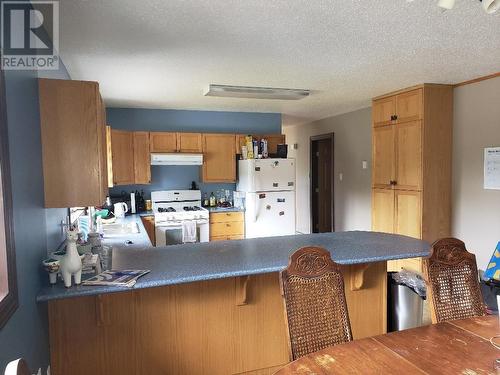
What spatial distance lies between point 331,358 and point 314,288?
1.12 ft

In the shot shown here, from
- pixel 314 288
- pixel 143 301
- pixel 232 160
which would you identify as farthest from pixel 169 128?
pixel 314 288

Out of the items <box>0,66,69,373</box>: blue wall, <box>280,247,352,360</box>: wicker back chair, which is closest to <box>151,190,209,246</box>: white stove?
<box>0,66,69,373</box>: blue wall

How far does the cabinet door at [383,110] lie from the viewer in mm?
4520

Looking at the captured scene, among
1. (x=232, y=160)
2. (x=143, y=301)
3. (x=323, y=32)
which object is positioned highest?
(x=323, y=32)

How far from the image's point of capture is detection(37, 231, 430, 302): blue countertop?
1.82m

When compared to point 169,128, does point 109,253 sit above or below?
below

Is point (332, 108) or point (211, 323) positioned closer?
point (211, 323)

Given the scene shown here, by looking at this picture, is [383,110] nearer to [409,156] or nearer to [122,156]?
[409,156]

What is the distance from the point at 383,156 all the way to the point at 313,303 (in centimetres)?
361

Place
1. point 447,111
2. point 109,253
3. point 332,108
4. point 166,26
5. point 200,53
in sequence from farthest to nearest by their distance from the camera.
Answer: point 332,108
point 447,111
point 200,53
point 109,253
point 166,26

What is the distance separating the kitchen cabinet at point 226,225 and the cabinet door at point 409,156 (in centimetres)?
223

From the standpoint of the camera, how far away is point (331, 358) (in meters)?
1.34

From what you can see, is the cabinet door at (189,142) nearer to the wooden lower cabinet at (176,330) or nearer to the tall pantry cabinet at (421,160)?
the tall pantry cabinet at (421,160)

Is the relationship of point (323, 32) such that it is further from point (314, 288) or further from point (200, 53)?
point (314, 288)
